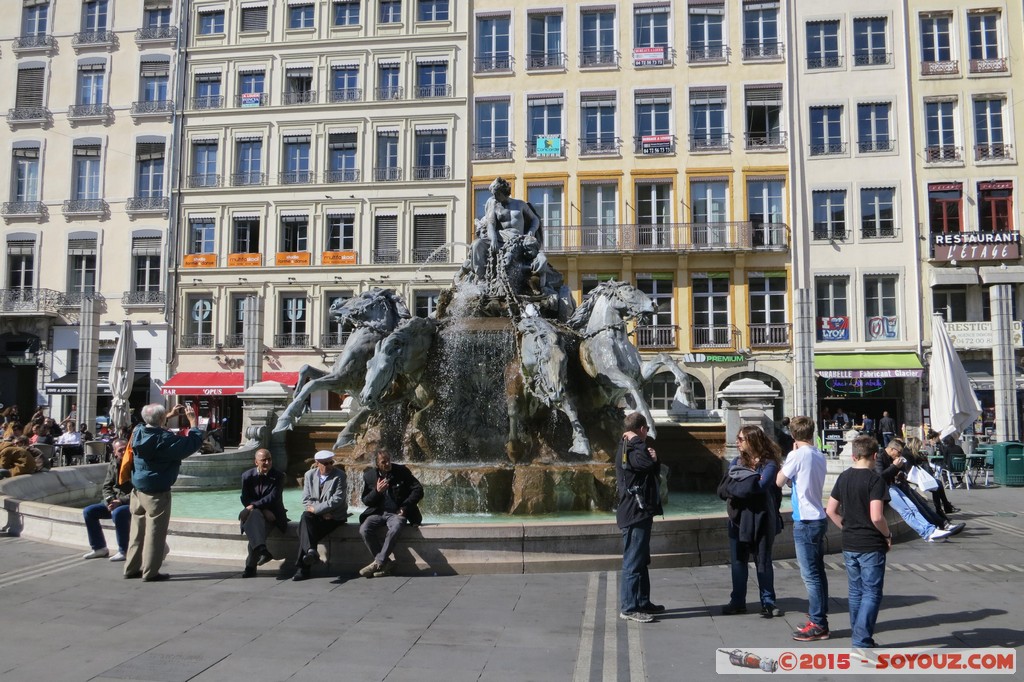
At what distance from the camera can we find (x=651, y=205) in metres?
33.5

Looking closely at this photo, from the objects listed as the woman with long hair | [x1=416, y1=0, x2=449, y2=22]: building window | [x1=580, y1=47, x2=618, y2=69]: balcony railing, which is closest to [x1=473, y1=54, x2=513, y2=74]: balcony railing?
[x1=416, y1=0, x2=449, y2=22]: building window

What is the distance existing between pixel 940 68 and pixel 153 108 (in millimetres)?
32233

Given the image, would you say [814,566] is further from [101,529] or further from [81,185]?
[81,185]

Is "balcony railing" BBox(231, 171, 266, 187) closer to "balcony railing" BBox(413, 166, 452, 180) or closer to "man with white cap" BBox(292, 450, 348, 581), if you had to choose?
"balcony railing" BBox(413, 166, 452, 180)

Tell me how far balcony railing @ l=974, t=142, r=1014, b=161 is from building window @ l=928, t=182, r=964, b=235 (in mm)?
1366

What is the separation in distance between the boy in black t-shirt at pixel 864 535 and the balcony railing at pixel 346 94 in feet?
109

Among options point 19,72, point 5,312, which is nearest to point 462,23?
point 19,72

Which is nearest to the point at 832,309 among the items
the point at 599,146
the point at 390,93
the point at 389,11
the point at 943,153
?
the point at 943,153

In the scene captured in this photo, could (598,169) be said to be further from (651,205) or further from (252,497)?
(252,497)

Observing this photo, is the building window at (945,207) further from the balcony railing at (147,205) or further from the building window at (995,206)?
the balcony railing at (147,205)

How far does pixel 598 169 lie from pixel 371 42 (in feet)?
36.6

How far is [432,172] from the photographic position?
34812 millimetres

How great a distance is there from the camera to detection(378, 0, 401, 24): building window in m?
35.7

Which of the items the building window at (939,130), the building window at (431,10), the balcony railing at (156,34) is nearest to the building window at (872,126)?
the building window at (939,130)
